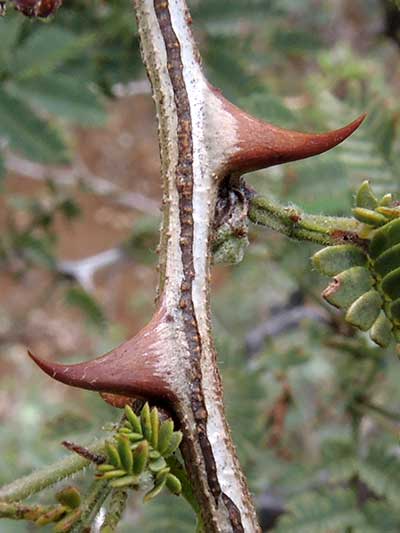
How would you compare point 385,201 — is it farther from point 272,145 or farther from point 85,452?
point 85,452

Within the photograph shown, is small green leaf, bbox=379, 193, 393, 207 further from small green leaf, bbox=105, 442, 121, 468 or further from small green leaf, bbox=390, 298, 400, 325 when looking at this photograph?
small green leaf, bbox=105, 442, 121, 468

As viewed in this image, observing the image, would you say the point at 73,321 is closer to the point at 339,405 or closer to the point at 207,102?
the point at 339,405

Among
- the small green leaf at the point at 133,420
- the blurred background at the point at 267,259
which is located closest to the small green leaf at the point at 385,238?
the small green leaf at the point at 133,420

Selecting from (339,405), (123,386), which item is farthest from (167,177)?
(339,405)

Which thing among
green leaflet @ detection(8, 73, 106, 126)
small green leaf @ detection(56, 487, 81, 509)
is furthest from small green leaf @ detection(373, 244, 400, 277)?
green leaflet @ detection(8, 73, 106, 126)

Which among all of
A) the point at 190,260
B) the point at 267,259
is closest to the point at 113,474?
the point at 190,260

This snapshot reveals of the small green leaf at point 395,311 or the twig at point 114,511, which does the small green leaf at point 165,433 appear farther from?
the small green leaf at point 395,311

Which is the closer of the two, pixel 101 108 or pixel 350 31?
pixel 101 108
